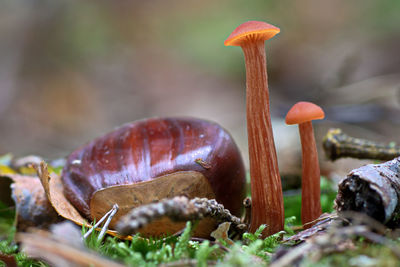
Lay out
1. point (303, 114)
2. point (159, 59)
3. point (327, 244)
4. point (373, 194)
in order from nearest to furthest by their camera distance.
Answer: point (327, 244) < point (373, 194) < point (303, 114) < point (159, 59)

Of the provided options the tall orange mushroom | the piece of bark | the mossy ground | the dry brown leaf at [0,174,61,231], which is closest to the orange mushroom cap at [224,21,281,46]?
the tall orange mushroom

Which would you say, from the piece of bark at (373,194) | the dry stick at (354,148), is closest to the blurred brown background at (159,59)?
the dry stick at (354,148)

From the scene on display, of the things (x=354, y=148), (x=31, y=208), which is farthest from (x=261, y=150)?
(x=31, y=208)

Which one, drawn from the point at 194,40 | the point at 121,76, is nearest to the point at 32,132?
the point at 121,76

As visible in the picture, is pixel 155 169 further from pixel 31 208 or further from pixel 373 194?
pixel 373 194

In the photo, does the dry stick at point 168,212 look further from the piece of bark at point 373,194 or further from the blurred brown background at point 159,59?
the blurred brown background at point 159,59

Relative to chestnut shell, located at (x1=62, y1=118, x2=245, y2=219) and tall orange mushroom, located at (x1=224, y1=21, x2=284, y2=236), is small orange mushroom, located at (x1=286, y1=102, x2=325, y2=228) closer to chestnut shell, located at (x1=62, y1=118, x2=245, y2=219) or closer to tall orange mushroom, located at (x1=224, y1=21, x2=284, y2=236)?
tall orange mushroom, located at (x1=224, y1=21, x2=284, y2=236)
